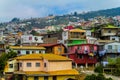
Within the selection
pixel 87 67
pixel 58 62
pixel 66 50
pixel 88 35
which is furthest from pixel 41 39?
pixel 58 62

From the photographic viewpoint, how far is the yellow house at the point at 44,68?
165ft

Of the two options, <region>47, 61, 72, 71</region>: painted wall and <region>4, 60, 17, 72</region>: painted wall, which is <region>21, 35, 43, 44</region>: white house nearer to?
<region>4, 60, 17, 72</region>: painted wall

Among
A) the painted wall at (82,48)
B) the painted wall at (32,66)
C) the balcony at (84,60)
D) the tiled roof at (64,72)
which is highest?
the painted wall at (82,48)

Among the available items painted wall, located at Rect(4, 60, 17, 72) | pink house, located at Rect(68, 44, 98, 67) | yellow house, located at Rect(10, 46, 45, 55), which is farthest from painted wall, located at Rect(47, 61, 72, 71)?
yellow house, located at Rect(10, 46, 45, 55)

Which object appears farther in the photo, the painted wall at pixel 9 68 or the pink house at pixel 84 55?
the pink house at pixel 84 55

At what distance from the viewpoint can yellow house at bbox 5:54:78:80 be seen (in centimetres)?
5016

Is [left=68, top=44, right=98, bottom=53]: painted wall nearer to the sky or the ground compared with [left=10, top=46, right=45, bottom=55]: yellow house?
nearer to the sky

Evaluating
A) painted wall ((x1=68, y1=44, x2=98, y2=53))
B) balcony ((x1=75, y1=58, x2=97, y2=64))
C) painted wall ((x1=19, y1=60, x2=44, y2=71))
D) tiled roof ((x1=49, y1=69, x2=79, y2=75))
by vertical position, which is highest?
painted wall ((x1=68, y1=44, x2=98, y2=53))

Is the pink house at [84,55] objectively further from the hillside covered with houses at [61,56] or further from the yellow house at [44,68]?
the yellow house at [44,68]

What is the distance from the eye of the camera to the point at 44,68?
173 feet

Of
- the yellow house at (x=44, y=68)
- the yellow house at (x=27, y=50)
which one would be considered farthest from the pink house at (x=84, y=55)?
the yellow house at (x=44, y=68)

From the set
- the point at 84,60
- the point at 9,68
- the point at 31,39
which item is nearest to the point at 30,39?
the point at 31,39

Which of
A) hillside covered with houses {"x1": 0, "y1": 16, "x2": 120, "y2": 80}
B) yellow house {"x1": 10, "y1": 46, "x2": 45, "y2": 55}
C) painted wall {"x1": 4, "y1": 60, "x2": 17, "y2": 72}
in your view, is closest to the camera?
hillside covered with houses {"x1": 0, "y1": 16, "x2": 120, "y2": 80}

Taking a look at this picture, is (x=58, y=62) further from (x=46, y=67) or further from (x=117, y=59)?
(x=117, y=59)
